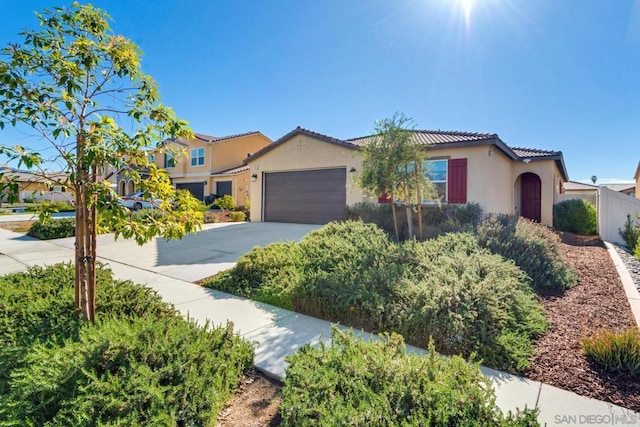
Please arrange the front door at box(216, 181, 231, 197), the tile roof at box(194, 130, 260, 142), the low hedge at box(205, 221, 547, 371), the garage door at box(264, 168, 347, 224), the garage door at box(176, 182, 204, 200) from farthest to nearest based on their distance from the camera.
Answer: the garage door at box(176, 182, 204, 200) → the tile roof at box(194, 130, 260, 142) → the front door at box(216, 181, 231, 197) → the garage door at box(264, 168, 347, 224) → the low hedge at box(205, 221, 547, 371)

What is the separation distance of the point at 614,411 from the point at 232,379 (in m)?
2.97

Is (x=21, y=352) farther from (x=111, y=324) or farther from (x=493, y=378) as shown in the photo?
(x=493, y=378)

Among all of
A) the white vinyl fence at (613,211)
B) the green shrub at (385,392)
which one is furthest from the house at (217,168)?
the green shrub at (385,392)

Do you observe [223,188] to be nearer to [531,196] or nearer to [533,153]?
[533,153]

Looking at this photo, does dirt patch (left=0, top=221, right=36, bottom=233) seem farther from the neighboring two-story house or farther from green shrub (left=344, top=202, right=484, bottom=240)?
green shrub (left=344, top=202, right=484, bottom=240)

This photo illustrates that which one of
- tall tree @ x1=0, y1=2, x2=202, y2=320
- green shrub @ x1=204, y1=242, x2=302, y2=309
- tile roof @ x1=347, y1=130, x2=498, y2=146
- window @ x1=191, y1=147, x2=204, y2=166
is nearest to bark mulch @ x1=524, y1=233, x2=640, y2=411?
green shrub @ x1=204, y1=242, x2=302, y2=309

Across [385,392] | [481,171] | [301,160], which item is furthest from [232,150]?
[385,392]

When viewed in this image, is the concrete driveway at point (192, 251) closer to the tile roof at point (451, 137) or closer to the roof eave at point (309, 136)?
the roof eave at point (309, 136)

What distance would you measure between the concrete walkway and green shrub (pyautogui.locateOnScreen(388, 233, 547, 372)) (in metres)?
0.25

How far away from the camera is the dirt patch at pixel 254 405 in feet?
7.32

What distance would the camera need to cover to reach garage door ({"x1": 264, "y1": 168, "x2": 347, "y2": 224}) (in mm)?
13484

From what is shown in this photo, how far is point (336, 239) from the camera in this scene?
6.57m

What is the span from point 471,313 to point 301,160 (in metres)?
11.8

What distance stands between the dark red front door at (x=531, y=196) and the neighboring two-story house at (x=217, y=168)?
17256 mm
